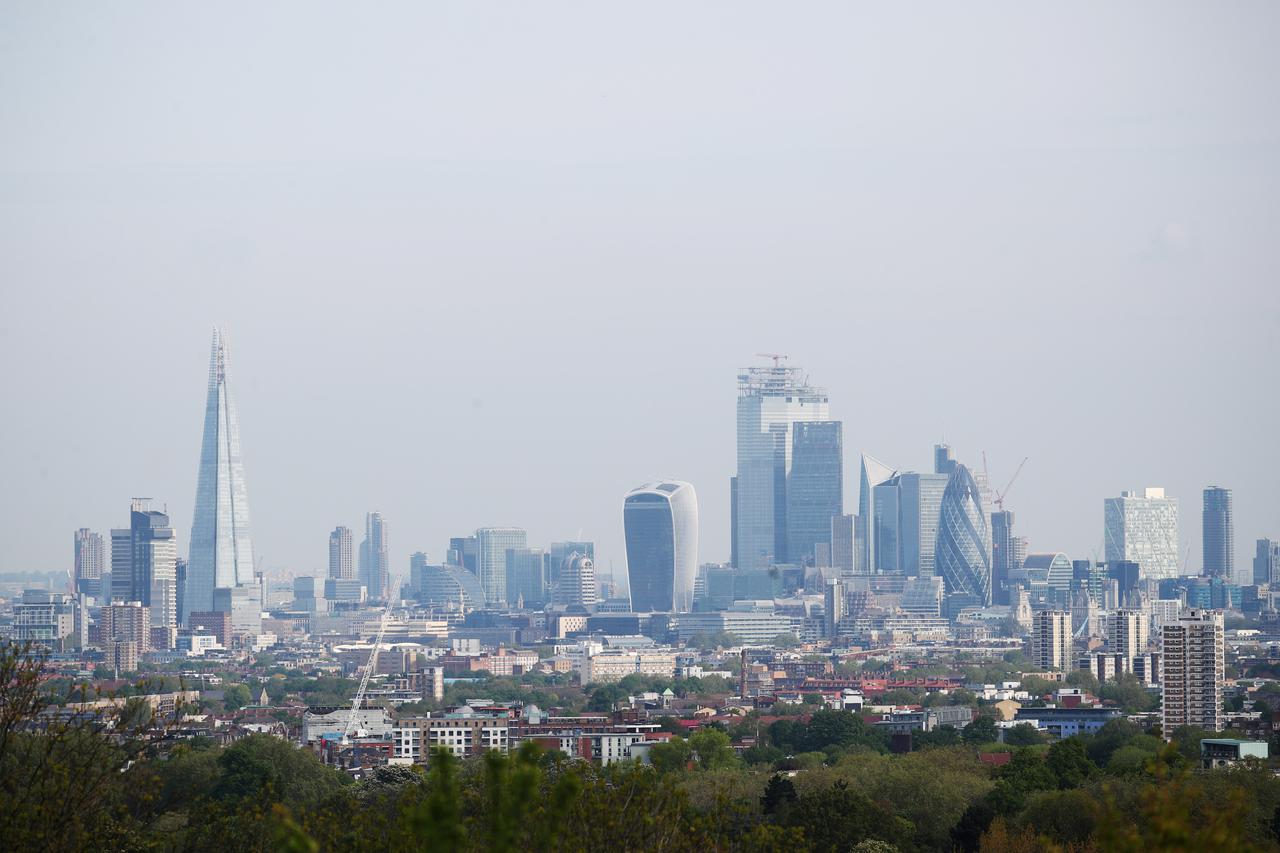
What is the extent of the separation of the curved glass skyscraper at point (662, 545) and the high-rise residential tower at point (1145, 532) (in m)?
40.7

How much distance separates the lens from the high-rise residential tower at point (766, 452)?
643 feet

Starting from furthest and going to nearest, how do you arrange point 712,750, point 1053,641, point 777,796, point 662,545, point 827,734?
point 662,545 < point 1053,641 < point 827,734 < point 712,750 < point 777,796

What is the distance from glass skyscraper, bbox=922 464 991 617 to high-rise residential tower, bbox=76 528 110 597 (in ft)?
245

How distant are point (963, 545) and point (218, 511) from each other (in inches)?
2673

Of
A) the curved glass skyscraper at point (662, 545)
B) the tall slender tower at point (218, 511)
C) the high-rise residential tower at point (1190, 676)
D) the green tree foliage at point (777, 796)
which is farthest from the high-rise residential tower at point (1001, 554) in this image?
the green tree foliage at point (777, 796)

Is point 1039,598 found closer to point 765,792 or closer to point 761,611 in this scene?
point 761,611

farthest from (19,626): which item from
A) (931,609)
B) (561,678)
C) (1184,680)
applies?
(1184,680)

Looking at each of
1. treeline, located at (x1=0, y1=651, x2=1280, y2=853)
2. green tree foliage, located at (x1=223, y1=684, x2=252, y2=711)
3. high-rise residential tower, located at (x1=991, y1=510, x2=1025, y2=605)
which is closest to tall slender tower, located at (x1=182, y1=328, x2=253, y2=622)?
green tree foliage, located at (x1=223, y1=684, x2=252, y2=711)

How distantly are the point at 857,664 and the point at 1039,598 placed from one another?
6373cm

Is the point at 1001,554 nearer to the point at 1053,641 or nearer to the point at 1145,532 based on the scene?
the point at 1145,532

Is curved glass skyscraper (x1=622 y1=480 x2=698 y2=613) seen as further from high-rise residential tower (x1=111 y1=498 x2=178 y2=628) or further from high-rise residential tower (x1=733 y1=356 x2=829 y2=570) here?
high-rise residential tower (x1=111 y1=498 x2=178 y2=628)

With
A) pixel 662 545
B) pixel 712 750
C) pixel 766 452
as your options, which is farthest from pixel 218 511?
pixel 712 750

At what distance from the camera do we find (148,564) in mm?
164125

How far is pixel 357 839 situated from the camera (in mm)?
17422
